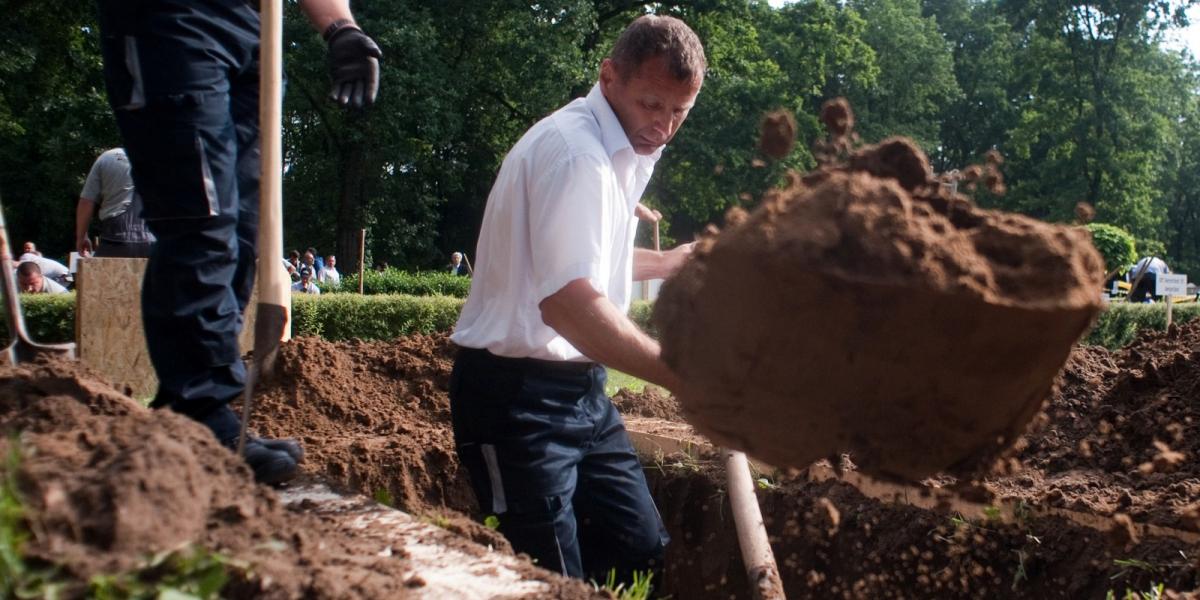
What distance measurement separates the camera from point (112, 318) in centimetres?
705

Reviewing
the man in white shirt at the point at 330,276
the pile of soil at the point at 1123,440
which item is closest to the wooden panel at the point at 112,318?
the pile of soil at the point at 1123,440

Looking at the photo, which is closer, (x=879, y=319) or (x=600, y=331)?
(x=879, y=319)

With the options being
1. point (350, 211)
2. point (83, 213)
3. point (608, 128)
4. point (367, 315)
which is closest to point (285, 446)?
point (608, 128)

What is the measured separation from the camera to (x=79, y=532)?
155 cm

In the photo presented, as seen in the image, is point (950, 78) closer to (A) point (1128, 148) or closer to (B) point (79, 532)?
(A) point (1128, 148)

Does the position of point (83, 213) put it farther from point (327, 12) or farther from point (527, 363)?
point (527, 363)

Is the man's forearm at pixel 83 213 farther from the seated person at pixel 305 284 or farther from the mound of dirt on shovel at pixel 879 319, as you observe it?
the seated person at pixel 305 284

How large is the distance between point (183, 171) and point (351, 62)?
→ 550 mm

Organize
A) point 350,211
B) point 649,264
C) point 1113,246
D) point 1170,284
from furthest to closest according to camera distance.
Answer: point 350,211 → point 1113,246 → point 1170,284 → point 649,264

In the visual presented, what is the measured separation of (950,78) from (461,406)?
4486 cm

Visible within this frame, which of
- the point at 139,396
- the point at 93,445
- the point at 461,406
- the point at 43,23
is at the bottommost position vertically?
the point at 139,396

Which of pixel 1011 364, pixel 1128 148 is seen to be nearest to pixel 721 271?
pixel 1011 364

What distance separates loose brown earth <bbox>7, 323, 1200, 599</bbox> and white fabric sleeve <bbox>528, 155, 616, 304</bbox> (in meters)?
0.82

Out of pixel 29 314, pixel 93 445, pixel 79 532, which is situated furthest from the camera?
pixel 29 314
